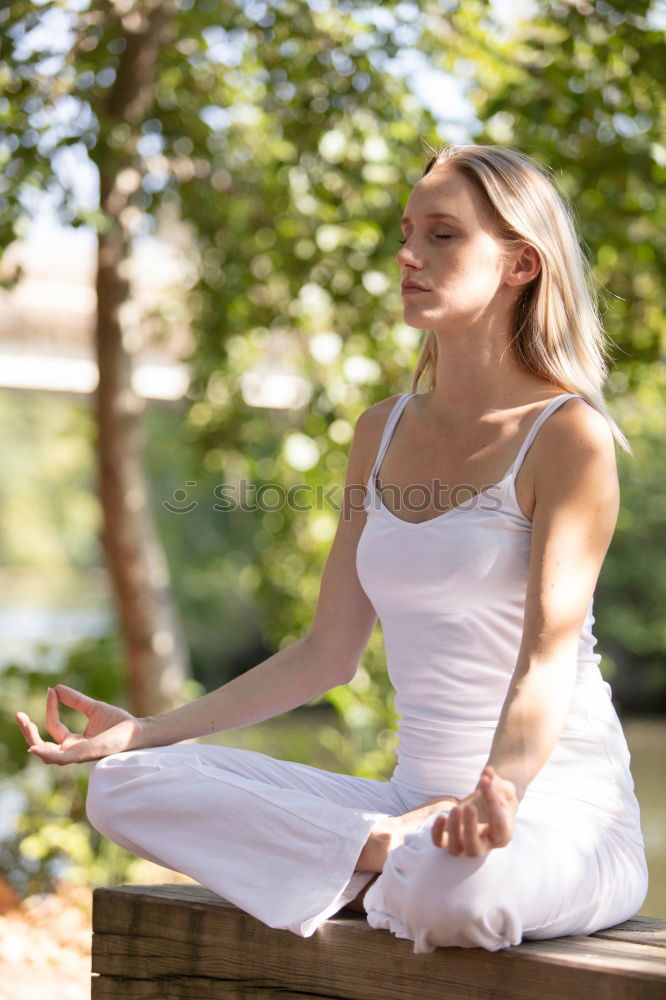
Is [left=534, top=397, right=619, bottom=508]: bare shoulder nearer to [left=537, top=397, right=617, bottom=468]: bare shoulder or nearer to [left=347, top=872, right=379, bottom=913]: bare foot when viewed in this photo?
[left=537, top=397, right=617, bottom=468]: bare shoulder

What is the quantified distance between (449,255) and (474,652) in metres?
0.62

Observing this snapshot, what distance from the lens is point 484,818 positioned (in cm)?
138

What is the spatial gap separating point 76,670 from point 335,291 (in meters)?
2.14

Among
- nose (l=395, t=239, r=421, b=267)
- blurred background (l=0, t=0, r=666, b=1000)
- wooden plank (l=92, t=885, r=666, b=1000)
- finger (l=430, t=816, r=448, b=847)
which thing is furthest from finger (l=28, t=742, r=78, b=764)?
blurred background (l=0, t=0, r=666, b=1000)

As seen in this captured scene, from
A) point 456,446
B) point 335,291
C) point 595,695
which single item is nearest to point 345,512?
point 456,446

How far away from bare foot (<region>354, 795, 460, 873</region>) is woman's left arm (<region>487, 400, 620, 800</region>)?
214 millimetres

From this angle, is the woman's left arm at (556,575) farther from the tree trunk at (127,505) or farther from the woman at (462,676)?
the tree trunk at (127,505)

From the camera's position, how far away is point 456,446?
1.88 meters

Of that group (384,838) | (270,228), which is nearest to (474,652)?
(384,838)

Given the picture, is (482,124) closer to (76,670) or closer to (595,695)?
(595,695)

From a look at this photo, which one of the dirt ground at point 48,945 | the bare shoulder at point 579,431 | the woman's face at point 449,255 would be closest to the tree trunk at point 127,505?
the dirt ground at point 48,945

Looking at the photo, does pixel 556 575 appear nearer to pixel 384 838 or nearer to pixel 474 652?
pixel 474 652

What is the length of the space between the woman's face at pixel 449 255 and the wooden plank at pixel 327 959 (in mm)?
918

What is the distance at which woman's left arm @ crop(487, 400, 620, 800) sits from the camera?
1.49 metres
